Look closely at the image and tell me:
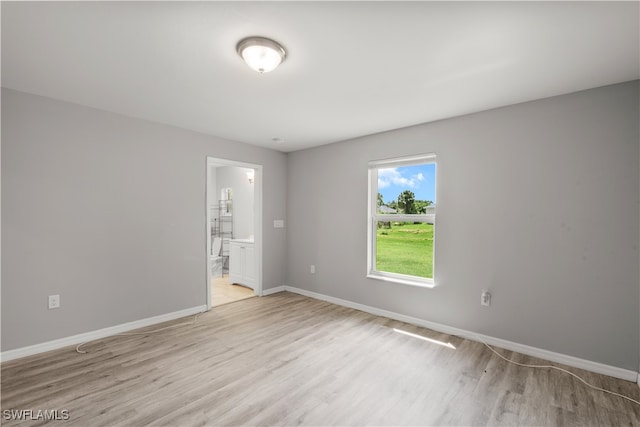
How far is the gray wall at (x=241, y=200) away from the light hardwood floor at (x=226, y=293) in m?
1.20

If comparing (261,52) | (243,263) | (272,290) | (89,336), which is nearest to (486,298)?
(261,52)

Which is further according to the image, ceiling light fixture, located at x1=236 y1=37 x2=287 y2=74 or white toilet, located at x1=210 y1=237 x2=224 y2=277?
white toilet, located at x1=210 y1=237 x2=224 y2=277

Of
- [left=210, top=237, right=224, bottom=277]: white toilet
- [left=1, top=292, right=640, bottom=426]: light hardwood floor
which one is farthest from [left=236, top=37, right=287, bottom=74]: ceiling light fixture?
[left=210, top=237, right=224, bottom=277]: white toilet

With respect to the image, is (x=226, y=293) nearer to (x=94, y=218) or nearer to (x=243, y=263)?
(x=243, y=263)

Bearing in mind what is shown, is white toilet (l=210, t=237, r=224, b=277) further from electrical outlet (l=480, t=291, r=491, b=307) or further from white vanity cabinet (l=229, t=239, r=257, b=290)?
electrical outlet (l=480, t=291, r=491, b=307)

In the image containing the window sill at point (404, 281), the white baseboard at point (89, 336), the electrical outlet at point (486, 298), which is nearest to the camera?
the white baseboard at point (89, 336)

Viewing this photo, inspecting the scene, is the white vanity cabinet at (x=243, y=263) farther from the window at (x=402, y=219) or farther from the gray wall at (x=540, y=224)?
the gray wall at (x=540, y=224)

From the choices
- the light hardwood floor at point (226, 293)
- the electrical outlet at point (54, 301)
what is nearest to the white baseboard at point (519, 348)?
the light hardwood floor at point (226, 293)

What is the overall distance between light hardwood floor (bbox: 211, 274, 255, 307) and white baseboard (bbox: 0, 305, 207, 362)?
0.62 metres

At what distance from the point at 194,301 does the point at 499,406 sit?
351cm

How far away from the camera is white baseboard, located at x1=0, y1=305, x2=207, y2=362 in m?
2.62

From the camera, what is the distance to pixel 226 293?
4.95 m

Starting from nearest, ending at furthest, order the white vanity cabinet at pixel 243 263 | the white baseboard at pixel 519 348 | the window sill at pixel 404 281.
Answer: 1. the white baseboard at pixel 519 348
2. the window sill at pixel 404 281
3. the white vanity cabinet at pixel 243 263

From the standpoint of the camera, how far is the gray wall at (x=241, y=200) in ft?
20.7
